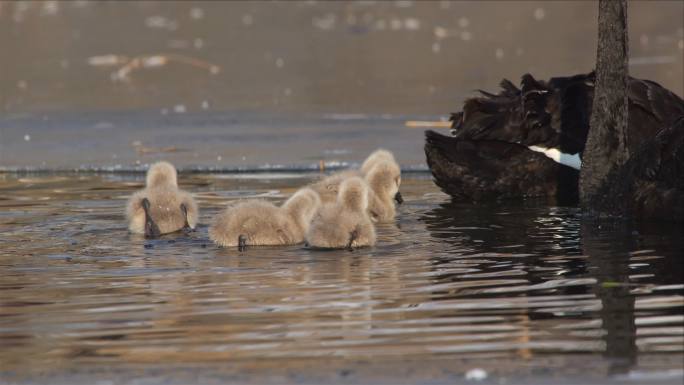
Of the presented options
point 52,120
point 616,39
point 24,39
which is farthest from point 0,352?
point 24,39

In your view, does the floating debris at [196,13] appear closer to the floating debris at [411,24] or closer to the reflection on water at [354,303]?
the floating debris at [411,24]

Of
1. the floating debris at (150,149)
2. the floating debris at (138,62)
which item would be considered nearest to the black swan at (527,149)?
the floating debris at (150,149)

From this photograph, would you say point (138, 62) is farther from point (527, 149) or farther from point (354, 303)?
point (354, 303)

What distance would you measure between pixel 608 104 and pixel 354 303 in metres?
3.03

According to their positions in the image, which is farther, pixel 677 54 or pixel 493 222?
pixel 677 54

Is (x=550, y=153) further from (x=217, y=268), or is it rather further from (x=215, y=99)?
(x=215, y=99)

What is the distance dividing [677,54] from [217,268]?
452 inches

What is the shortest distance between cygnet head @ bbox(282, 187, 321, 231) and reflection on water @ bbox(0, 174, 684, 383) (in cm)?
28

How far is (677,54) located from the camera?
1680 centimetres

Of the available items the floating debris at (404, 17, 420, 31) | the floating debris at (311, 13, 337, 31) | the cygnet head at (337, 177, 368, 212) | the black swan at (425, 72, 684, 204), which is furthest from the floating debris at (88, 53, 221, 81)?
the cygnet head at (337, 177, 368, 212)

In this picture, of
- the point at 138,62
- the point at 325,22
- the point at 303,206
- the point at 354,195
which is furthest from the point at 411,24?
the point at 354,195

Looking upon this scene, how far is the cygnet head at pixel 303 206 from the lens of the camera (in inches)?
291

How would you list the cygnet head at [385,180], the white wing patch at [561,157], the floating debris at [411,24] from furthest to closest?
the floating debris at [411,24] → the white wing patch at [561,157] → the cygnet head at [385,180]

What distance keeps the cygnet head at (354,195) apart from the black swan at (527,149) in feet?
5.38
